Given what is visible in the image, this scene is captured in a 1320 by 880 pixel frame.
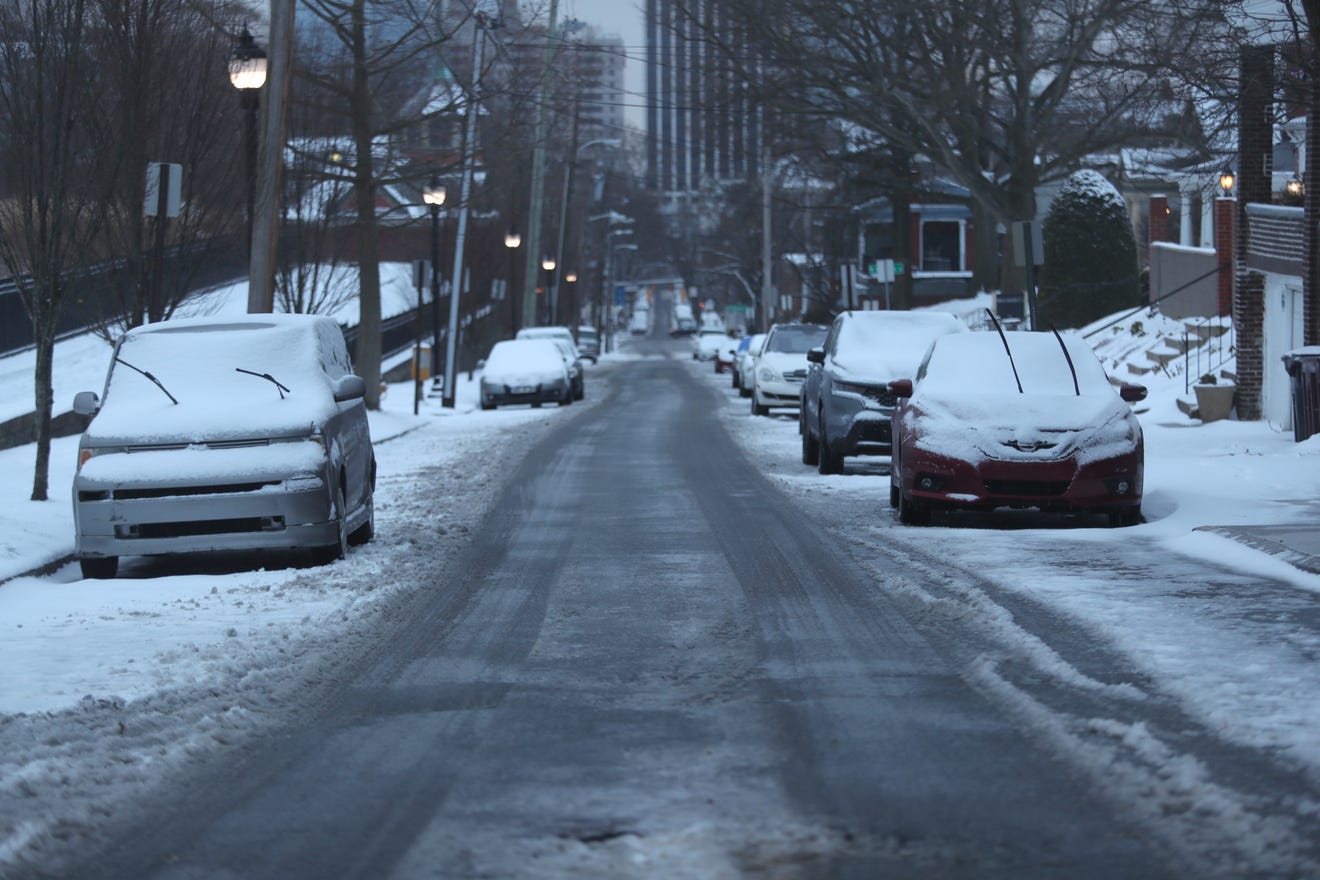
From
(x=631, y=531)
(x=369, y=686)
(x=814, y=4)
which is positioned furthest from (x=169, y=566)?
(x=814, y=4)

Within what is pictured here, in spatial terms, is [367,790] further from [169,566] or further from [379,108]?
[379,108]

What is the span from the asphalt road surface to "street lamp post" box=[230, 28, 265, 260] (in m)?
10.0

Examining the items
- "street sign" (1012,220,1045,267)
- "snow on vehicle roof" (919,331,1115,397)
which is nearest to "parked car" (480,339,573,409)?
"street sign" (1012,220,1045,267)

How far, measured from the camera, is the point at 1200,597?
10008mm

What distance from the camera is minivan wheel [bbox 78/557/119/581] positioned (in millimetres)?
12080

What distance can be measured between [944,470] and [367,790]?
879 centimetres

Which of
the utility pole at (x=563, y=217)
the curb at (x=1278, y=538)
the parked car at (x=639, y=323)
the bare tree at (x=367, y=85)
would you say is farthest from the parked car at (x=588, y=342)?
the parked car at (x=639, y=323)

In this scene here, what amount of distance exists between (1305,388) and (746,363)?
81.8 feet

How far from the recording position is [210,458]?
1210 cm

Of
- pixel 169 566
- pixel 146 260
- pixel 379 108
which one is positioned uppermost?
pixel 379 108

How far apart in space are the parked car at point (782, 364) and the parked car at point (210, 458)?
19833 mm

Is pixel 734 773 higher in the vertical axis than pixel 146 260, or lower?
lower

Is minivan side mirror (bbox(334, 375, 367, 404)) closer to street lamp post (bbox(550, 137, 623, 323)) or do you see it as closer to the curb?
the curb

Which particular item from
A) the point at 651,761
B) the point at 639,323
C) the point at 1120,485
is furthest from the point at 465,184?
the point at 639,323
